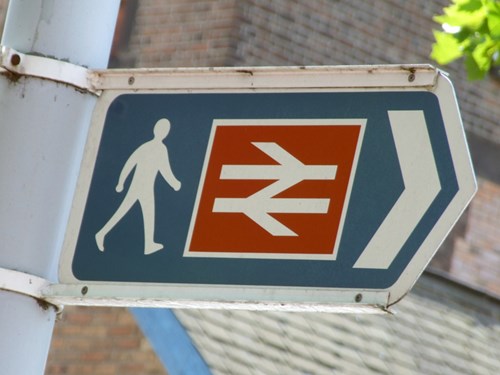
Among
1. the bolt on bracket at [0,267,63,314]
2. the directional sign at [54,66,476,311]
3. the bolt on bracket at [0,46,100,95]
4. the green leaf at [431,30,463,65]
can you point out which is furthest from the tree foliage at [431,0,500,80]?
the bolt on bracket at [0,267,63,314]

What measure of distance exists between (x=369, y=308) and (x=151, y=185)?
1.82 feet

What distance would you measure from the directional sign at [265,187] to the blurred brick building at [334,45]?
722 centimetres

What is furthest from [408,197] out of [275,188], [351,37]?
[351,37]

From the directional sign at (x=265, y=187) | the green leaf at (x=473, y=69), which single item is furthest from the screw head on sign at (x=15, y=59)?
the green leaf at (x=473, y=69)

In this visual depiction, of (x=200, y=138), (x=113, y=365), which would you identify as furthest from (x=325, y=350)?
(x=200, y=138)

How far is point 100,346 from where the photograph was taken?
7730 mm

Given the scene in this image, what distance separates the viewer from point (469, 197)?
2.33m

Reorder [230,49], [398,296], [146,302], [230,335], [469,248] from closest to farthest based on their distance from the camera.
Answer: [398,296], [146,302], [230,335], [230,49], [469,248]

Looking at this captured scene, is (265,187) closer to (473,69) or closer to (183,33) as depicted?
(473,69)

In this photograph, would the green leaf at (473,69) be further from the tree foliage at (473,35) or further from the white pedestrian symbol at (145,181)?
the white pedestrian symbol at (145,181)

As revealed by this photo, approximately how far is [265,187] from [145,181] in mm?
255

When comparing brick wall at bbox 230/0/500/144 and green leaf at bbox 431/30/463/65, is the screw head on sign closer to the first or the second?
green leaf at bbox 431/30/463/65

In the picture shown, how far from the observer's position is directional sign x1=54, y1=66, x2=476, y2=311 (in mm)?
2361

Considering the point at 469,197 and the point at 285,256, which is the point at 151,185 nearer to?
the point at 285,256
